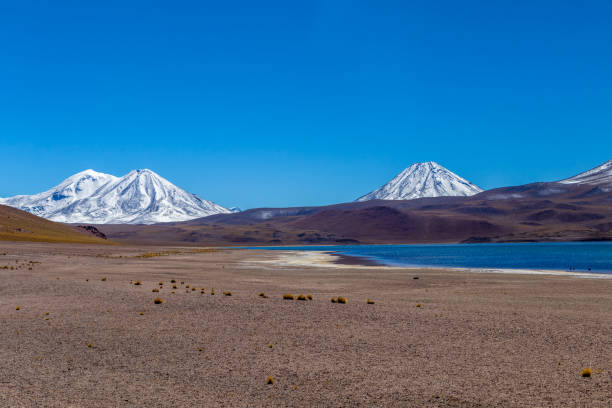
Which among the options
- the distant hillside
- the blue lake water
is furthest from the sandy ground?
the distant hillside

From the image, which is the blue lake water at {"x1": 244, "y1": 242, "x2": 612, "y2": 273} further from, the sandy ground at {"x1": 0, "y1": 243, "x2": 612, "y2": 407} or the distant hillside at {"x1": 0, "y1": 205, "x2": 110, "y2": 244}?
the distant hillside at {"x1": 0, "y1": 205, "x2": 110, "y2": 244}

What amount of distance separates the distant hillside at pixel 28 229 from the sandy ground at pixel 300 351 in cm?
11232

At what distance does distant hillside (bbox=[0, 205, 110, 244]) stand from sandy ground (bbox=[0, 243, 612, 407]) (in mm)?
112319

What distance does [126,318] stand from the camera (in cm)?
2086

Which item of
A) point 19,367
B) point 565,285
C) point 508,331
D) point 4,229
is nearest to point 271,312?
point 508,331

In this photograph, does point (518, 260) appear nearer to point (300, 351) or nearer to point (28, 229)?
point (300, 351)

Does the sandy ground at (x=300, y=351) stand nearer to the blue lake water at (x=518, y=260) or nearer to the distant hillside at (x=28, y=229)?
the blue lake water at (x=518, y=260)

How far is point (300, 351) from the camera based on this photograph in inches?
606

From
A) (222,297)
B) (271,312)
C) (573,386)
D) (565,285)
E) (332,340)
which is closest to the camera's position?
(573,386)

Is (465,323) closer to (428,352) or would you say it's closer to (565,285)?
(428,352)

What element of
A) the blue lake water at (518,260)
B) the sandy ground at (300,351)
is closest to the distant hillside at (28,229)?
the blue lake water at (518,260)

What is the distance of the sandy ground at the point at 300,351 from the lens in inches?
449

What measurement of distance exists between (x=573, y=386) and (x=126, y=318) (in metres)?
15.8

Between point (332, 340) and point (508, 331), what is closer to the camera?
point (332, 340)
